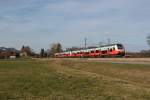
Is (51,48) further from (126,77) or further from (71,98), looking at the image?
(71,98)

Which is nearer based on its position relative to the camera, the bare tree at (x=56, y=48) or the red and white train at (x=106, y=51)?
the red and white train at (x=106, y=51)

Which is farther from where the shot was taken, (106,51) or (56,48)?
(56,48)

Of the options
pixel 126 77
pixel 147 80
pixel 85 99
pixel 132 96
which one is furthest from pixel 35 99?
pixel 126 77

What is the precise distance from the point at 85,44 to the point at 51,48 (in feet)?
183

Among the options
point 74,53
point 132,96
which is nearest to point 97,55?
point 74,53

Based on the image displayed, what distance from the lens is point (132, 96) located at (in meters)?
14.7

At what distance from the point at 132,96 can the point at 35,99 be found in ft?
13.9

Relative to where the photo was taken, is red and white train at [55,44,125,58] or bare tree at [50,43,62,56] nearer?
red and white train at [55,44,125,58]

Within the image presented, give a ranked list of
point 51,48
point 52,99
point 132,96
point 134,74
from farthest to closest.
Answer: point 51,48 < point 134,74 < point 132,96 < point 52,99

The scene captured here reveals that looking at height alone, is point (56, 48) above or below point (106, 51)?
above

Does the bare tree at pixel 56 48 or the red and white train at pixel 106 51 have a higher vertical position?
→ the bare tree at pixel 56 48

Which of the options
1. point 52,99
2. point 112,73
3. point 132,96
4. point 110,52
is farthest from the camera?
point 110,52

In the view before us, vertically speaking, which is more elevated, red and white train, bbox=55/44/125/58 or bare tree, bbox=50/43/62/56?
bare tree, bbox=50/43/62/56

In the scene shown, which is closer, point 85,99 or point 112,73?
point 85,99
